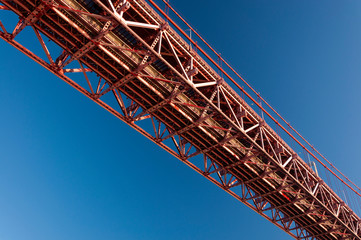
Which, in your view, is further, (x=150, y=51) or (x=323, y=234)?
(x=323, y=234)

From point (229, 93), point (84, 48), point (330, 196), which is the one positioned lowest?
point (84, 48)

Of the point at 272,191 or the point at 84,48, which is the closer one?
the point at 84,48

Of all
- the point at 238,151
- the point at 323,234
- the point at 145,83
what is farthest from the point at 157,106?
the point at 323,234

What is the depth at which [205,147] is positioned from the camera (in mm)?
22391

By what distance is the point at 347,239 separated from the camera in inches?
1303

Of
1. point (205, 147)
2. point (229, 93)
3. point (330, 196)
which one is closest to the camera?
point (229, 93)

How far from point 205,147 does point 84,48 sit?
35.5ft

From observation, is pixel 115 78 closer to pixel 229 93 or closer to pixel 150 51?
pixel 150 51

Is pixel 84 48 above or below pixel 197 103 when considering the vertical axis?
below

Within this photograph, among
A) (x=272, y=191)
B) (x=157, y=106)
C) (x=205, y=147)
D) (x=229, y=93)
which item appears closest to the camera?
(x=157, y=106)

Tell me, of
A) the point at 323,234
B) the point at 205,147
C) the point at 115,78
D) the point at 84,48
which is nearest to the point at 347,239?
the point at 323,234

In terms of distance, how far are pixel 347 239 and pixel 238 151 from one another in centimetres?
1954

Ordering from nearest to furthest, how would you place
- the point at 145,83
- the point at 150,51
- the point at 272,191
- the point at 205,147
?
1. the point at 150,51
2. the point at 145,83
3. the point at 205,147
4. the point at 272,191

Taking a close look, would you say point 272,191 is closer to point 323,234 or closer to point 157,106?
point 323,234
